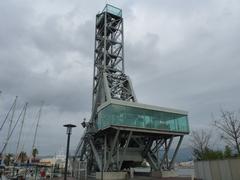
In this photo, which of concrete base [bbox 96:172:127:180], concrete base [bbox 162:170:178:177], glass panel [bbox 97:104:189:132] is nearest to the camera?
concrete base [bbox 96:172:127:180]

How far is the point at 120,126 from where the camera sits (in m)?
42.2

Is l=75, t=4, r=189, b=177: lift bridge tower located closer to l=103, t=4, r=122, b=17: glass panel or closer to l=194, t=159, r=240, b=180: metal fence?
l=103, t=4, r=122, b=17: glass panel

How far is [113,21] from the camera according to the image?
69.5 meters

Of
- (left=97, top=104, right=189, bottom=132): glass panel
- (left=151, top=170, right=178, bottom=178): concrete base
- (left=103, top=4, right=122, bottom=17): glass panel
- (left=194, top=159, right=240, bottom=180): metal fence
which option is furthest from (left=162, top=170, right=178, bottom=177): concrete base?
(left=103, top=4, right=122, bottom=17): glass panel

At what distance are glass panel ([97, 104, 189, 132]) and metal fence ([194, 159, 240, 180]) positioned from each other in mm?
14472

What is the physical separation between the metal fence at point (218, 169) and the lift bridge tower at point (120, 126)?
15.0m

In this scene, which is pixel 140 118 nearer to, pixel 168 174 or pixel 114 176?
pixel 114 176

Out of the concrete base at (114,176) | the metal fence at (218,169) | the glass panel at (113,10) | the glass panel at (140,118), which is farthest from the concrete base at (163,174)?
the glass panel at (113,10)

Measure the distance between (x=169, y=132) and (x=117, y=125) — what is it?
11133 mm

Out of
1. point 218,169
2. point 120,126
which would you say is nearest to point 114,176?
point 120,126

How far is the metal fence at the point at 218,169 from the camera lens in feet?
79.9

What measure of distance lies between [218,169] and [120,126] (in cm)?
1877

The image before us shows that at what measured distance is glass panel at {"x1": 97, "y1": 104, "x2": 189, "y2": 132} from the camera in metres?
42.8

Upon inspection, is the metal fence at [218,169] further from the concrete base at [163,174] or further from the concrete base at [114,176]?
the concrete base at [163,174]
